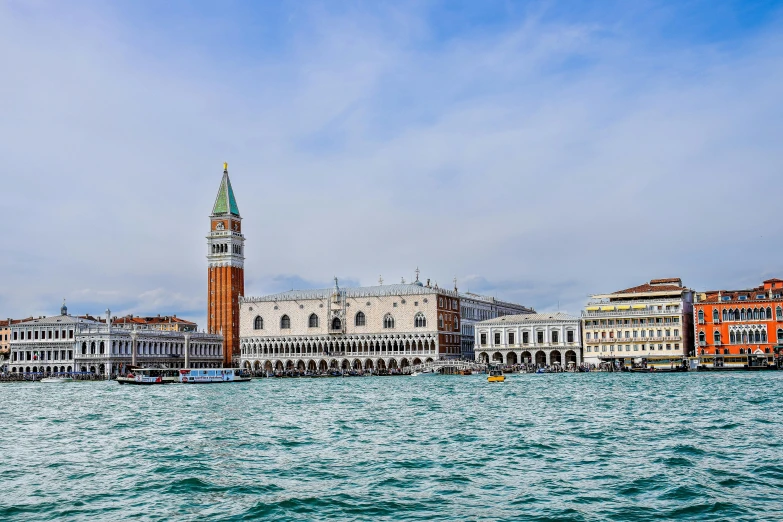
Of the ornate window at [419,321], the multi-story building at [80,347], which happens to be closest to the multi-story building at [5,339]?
the multi-story building at [80,347]

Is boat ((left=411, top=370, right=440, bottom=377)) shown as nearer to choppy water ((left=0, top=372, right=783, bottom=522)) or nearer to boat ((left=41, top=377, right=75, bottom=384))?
boat ((left=41, top=377, right=75, bottom=384))

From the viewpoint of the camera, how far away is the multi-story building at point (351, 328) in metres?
98.4

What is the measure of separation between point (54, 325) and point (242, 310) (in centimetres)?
2048

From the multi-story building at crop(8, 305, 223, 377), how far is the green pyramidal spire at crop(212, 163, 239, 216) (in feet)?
55.5

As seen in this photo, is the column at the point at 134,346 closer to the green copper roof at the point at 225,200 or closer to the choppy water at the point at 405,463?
the green copper roof at the point at 225,200

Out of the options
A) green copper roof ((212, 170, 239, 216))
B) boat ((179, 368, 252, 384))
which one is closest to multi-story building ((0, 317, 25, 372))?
green copper roof ((212, 170, 239, 216))

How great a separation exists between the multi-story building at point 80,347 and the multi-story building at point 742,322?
50.5 meters

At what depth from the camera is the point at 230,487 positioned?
757 inches

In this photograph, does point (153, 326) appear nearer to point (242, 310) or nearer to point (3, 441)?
point (242, 310)

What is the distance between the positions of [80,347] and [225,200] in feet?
82.9

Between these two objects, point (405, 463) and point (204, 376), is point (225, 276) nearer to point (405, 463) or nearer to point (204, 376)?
point (204, 376)

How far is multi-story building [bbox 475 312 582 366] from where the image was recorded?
92.8m

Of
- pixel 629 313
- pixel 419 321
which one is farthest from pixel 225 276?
pixel 629 313

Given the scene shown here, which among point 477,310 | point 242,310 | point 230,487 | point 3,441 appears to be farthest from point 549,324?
point 230,487
